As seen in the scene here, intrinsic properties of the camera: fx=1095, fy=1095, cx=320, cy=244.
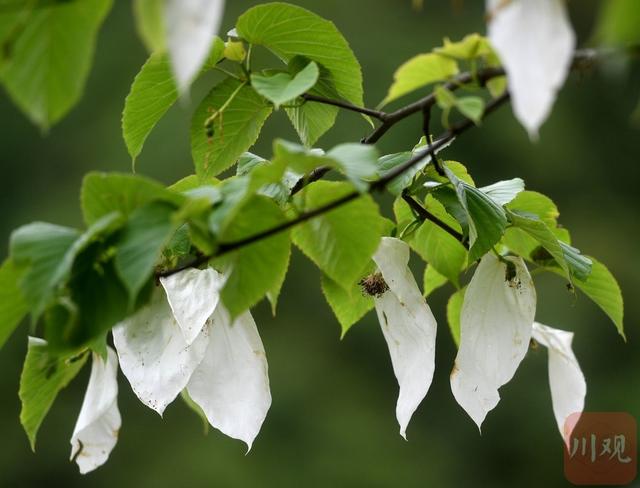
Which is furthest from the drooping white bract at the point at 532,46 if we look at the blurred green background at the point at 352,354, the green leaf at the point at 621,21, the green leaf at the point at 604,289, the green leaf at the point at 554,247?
the blurred green background at the point at 352,354

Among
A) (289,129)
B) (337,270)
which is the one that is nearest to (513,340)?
(337,270)

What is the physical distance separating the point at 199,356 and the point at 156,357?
0.02 meters

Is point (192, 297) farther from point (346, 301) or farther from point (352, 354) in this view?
point (352, 354)

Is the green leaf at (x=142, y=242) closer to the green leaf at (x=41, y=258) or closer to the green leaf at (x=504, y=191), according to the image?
the green leaf at (x=41, y=258)

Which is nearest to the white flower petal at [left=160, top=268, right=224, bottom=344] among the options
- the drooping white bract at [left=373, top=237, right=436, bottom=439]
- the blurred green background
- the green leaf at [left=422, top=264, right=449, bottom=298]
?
the drooping white bract at [left=373, top=237, right=436, bottom=439]

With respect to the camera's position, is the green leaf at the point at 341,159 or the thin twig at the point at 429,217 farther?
the thin twig at the point at 429,217

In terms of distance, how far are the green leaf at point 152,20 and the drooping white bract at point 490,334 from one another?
326 millimetres

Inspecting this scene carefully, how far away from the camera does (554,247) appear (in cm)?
65

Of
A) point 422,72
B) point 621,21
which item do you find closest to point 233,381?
point 422,72

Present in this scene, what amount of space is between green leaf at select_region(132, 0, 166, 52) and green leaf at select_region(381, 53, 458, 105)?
14 centimetres

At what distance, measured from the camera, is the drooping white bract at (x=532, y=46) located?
0.39 meters

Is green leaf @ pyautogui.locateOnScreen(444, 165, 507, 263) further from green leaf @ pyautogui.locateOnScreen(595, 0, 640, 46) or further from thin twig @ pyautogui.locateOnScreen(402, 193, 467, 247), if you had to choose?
green leaf @ pyautogui.locateOnScreen(595, 0, 640, 46)

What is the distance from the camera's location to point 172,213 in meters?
0.47

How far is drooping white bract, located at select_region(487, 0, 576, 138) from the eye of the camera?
15.3 inches
